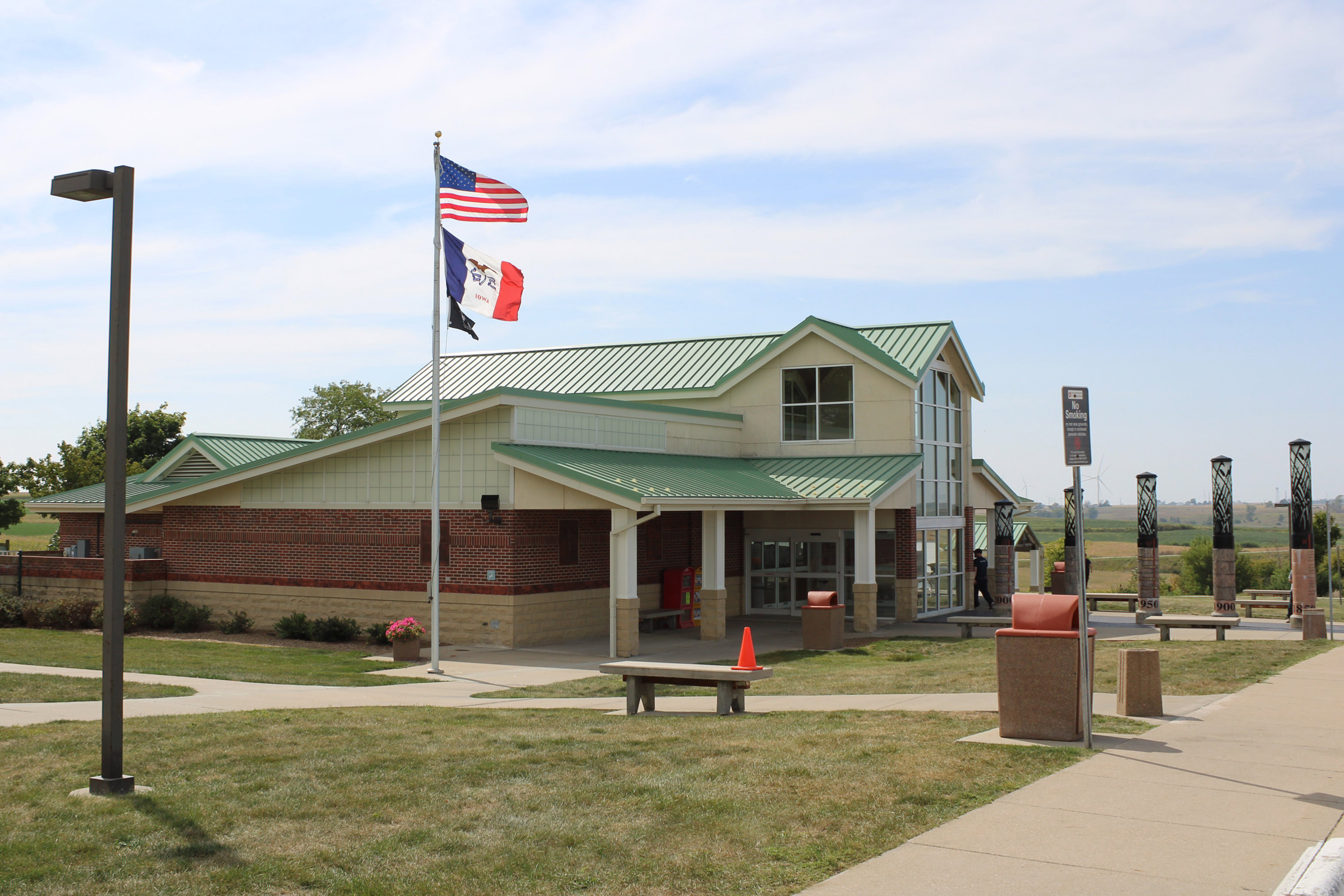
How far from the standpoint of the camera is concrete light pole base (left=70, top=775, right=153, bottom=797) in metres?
7.97

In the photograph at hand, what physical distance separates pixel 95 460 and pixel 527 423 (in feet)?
107

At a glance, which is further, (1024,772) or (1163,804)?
(1024,772)

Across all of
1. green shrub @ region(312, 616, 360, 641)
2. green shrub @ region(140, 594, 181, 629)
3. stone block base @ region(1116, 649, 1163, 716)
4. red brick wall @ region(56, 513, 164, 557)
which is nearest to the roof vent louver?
red brick wall @ region(56, 513, 164, 557)

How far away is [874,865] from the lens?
655cm

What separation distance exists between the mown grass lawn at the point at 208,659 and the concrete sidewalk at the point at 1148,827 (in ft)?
36.3

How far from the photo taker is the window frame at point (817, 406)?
28844 mm

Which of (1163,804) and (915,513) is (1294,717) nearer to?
(1163,804)

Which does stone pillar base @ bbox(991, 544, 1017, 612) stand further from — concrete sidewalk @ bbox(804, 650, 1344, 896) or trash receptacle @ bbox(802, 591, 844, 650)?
concrete sidewalk @ bbox(804, 650, 1344, 896)

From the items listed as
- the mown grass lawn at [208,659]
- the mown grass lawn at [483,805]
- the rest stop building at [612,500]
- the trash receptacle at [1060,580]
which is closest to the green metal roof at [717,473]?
the rest stop building at [612,500]

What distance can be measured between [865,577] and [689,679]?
1293 cm

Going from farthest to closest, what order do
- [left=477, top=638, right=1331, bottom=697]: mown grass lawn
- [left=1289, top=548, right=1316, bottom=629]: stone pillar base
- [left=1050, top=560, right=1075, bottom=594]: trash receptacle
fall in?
[left=1050, top=560, right=1075, bottom=594]: trash receptacle
[left=1289, top=548, right=1316, bottom=629]: stone pillar base
[left=477, top=638, right=1331, bottom=697]: mown grass lawn

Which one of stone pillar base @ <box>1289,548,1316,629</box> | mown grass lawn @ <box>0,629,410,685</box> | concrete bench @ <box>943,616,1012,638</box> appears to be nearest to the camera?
mown grass lawn @ <box>0,629,410,685</box>

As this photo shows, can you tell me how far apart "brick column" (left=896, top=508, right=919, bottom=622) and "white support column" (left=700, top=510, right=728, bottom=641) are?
6.44 m

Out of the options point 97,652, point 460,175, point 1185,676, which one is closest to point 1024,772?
point 1185,676
